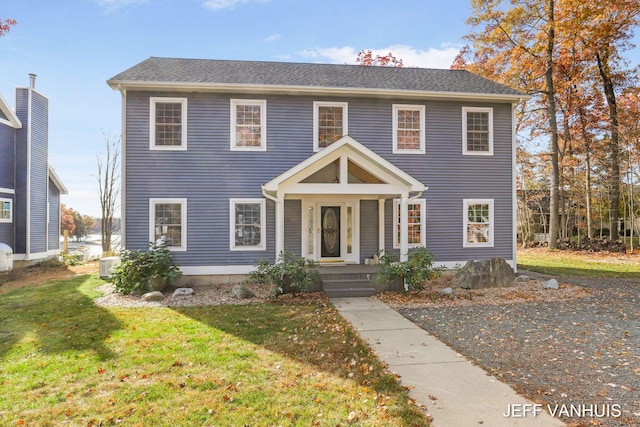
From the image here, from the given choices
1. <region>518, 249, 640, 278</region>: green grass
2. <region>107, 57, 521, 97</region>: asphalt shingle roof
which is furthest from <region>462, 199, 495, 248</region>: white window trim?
<region>107, 57, 521, 97</region>: asphalt shingle roof

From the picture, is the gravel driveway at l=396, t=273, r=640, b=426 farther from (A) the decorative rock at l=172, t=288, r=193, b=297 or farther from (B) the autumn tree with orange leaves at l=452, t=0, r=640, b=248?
(B) the autumn tree with orange leaves at l=452, t=0, r=640, b=248

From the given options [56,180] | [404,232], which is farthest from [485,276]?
[56,180]

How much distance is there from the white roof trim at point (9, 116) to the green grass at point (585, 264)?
2071 centimetres

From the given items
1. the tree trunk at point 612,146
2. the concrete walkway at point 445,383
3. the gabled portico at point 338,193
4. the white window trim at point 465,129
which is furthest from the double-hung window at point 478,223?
the tree trunk at point 612,146

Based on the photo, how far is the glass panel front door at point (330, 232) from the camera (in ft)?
37.7

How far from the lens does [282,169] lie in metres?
11.1

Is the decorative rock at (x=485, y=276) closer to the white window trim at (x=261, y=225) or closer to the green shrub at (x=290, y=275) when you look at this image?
the green shrub at (x=290, y=275)

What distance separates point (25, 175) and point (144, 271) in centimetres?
951

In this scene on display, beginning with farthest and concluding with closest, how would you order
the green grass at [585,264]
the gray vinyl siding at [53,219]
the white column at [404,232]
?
the gray vinyl siding at [53,219] < the green grass at [585,264] < the white column at [404,232]

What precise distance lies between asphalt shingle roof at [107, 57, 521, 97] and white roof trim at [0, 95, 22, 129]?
661cm

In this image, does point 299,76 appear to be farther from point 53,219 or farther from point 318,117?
point 53,219

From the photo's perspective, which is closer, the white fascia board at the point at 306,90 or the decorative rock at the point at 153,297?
the decorative rock at the point at 153,297

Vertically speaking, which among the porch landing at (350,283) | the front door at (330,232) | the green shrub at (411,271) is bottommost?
the porch landing at (350,283)

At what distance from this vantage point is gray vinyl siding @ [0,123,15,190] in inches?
551
